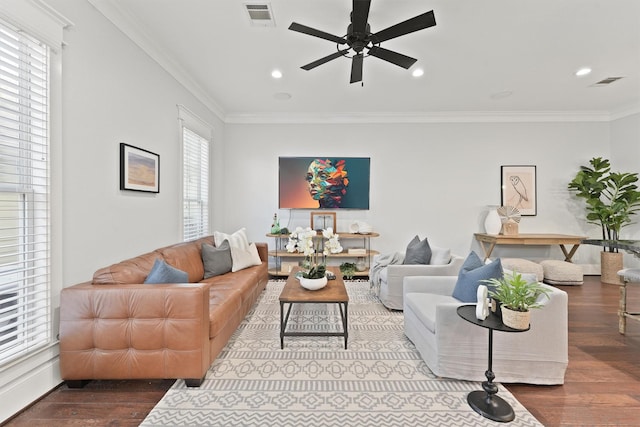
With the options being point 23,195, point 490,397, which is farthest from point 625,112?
point 23,195

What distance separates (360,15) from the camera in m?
1.95

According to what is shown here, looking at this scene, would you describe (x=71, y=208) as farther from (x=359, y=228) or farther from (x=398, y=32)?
(x=359, y=228)

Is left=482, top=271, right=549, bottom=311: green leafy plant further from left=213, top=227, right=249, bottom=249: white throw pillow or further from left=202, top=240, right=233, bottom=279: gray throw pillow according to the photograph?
left=213, top=227, right=249, bottom=249: white throw pillow

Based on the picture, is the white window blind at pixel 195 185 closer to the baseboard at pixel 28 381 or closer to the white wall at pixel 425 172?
the white wall at pixel 425 172

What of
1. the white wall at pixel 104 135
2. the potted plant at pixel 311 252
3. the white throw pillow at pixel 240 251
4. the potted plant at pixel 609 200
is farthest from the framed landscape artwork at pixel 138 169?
the potted plant at pixel 609 200

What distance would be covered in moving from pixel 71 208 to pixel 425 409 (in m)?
2.80

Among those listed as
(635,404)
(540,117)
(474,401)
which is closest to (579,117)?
(540,117)

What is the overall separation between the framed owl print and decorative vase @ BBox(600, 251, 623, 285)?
3.97 ft

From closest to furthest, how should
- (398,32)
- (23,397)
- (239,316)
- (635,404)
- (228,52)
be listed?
(23,397) → (635,404) → (398,32) → (239,316) → (228,52)

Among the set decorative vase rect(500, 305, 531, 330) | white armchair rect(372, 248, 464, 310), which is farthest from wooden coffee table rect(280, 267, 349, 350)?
decorative vase rect(500, 305, 531, 330)

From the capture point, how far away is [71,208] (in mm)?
2094

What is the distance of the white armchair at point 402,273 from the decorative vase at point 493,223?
6.51 feet

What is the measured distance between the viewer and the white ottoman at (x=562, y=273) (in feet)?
15.1

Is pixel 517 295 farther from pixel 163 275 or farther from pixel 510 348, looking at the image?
pixel 163 275
